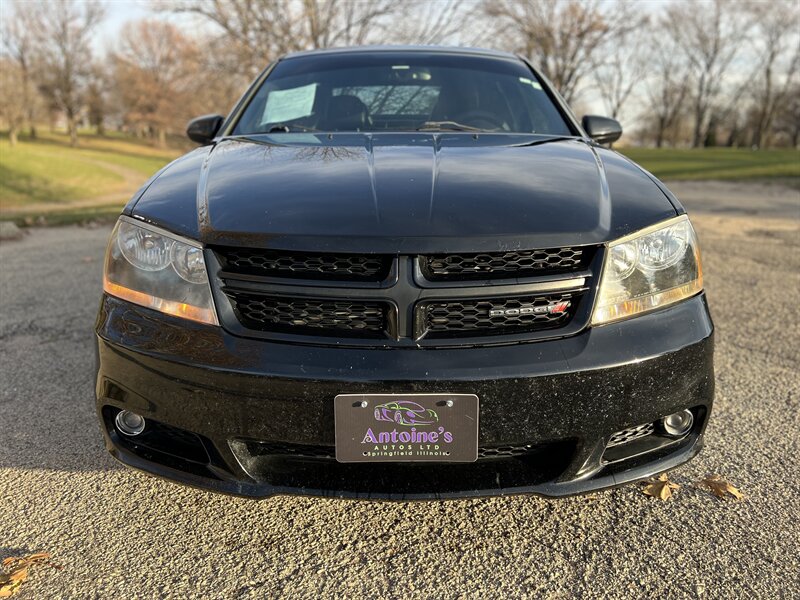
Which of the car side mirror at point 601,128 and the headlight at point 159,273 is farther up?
the car side mirror at point 601,128

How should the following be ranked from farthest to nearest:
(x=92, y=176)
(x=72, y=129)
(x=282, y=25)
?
(x=72, y=129), (x=92, y=176), (x=282, y=25)

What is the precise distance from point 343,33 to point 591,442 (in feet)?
63.7

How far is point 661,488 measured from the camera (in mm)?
2133

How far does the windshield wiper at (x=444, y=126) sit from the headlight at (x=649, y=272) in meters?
1.20

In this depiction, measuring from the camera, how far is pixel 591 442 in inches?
65.0

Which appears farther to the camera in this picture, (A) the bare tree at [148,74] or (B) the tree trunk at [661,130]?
(B) the tree trunk at [661,130]

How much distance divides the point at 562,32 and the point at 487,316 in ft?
118

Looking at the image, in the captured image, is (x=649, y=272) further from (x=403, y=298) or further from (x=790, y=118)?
(x=790, y=118)

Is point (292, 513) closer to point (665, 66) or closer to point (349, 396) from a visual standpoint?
point (349, 396)

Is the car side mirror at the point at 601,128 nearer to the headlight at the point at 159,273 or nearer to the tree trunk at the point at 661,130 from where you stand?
the headlight at the point at 159,273

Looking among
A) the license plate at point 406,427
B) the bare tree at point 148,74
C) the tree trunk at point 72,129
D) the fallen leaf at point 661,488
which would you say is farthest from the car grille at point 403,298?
the tree trunk at point 72,129

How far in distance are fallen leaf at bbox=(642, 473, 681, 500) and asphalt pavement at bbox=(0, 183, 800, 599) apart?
0.13ft

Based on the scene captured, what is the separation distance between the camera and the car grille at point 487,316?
164 cm

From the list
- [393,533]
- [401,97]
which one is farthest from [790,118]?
[393,533]
